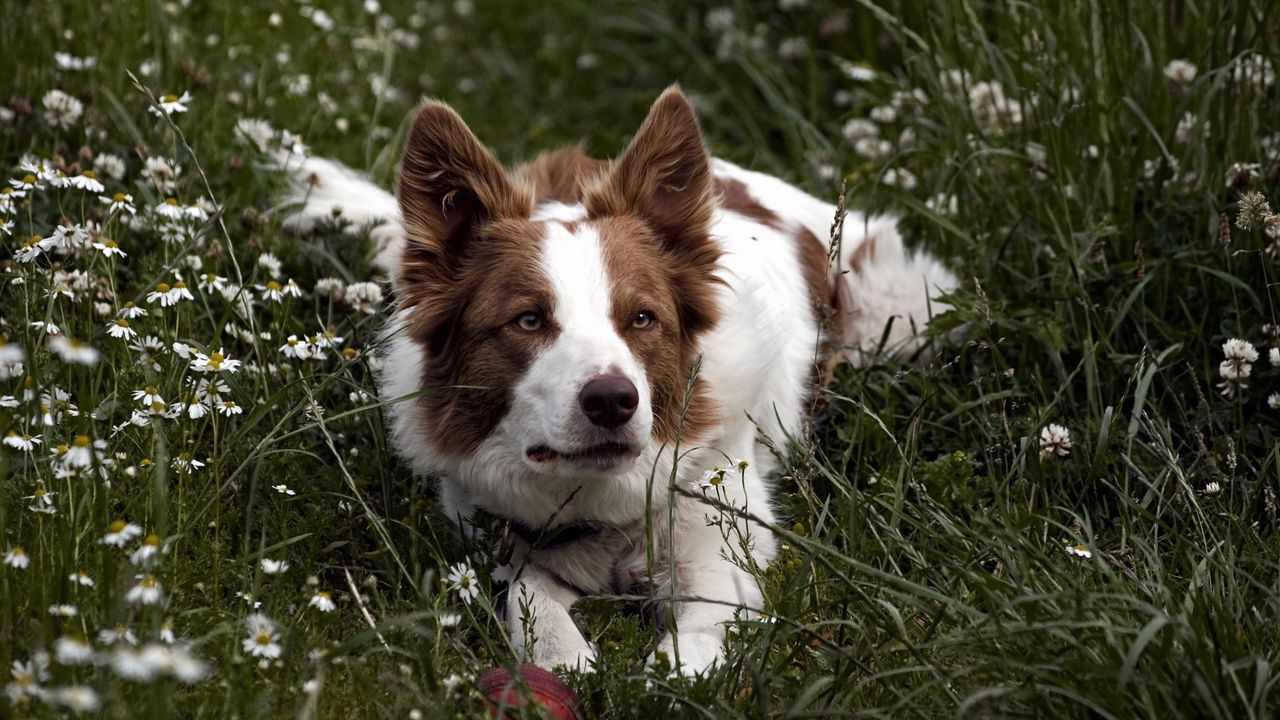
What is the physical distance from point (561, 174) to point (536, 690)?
2.36 m

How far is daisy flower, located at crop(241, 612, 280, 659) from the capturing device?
268 cm

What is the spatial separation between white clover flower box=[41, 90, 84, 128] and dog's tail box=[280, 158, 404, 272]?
79cm

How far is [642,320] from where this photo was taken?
3777 mm

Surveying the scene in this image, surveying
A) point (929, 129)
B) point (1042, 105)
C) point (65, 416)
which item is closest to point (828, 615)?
point (65, 416)

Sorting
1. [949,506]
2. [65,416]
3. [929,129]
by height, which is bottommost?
[949,506]

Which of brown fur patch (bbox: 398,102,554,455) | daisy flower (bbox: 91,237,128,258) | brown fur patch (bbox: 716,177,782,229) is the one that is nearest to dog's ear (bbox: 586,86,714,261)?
brown fur patch (bbox: 398,102,554,455)

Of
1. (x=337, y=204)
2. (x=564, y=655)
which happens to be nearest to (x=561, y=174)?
(x=337, y=204)

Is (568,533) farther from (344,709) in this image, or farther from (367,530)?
(344,709)

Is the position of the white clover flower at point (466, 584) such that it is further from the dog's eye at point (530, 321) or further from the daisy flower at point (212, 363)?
the daisy flower at point (212, 363)

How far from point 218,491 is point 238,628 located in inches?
20.2

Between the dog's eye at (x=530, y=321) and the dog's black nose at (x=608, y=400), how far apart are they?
0.34 metres

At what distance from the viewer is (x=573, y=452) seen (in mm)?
3494

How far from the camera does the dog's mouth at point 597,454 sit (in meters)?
3.48

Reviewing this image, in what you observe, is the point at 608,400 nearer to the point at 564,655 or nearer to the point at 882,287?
the point at 564,655
